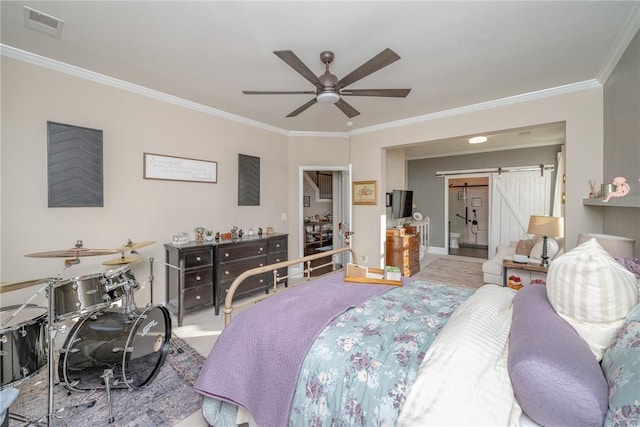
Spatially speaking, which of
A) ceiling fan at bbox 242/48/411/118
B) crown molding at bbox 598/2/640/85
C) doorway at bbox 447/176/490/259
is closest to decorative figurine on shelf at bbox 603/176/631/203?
crown molding at bbox 598/2/640/85

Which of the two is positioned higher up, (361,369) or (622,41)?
(622,41)

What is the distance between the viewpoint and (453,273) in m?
5.12

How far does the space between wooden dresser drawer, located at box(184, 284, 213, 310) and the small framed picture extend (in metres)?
2.79

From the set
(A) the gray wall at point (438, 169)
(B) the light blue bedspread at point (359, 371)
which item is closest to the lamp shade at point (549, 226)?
(B) the light blue bedspread at point (359, 371)

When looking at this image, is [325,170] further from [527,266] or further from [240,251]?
[527,266]

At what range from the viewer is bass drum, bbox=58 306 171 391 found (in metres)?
1.77

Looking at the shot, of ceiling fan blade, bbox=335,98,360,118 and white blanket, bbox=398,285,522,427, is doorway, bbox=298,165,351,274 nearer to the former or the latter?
ceiling fan blade, bbox=335,98,360,118

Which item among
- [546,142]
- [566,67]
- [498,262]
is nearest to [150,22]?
[566,67]

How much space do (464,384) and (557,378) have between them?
0.27m

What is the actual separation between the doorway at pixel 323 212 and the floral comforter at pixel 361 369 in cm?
329

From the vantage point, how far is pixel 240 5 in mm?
1812

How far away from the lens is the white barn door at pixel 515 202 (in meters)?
5.77

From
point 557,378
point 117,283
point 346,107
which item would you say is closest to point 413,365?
point 557,378

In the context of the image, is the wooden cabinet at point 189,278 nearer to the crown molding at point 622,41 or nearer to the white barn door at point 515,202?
the crown molding at point 622,41
